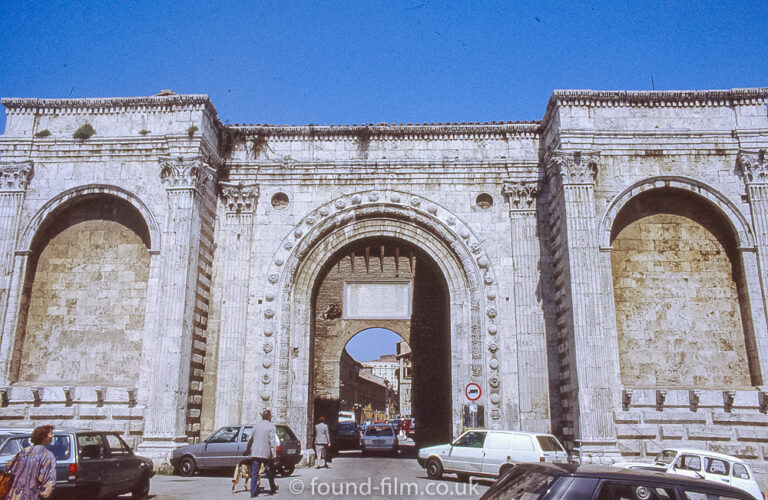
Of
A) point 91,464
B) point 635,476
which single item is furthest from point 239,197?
point 635,476

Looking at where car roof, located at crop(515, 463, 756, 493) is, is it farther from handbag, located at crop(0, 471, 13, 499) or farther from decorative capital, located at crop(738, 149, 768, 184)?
decorative capital, located at crop(738, 149, 768, 184)

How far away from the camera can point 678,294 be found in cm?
1538

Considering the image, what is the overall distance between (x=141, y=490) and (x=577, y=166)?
12.4 m

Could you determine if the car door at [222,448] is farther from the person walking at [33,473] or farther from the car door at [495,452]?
the person walking at [33,473]

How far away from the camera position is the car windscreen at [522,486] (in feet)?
13.5

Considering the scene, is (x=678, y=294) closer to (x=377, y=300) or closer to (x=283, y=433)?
(x=377, y=300)

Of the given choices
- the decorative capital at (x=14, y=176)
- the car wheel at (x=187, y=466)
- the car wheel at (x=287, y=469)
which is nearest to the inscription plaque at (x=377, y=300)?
the car wheel at (x=287, y=469)

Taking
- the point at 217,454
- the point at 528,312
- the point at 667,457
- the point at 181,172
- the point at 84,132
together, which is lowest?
the point at 217,454

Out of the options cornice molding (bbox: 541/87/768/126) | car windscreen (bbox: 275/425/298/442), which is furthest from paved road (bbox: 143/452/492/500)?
cornice molding (bbox: 541/87/768/126)

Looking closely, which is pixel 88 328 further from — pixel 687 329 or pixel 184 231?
pixel 687 329

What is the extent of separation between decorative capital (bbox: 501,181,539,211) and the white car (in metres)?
7.89

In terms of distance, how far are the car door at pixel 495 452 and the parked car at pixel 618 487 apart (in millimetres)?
9218

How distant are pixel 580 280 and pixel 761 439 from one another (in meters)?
5.34

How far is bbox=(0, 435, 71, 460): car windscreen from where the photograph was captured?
8.64m
